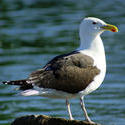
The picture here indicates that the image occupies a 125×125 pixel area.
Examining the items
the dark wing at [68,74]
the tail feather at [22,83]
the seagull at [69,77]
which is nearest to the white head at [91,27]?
the seagull at [69,77]

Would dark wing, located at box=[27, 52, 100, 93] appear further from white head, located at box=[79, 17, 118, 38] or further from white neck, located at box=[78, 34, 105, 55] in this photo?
white head, located at box=[79, 17, 118, 38]

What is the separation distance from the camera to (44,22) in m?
22.5

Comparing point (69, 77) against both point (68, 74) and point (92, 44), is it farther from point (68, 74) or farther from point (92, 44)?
point (92, 44)

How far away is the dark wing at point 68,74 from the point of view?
8.74 metres

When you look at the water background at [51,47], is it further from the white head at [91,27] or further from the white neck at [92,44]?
the white head at [91,27]

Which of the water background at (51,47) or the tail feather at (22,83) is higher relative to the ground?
the tail feather at (22,83)

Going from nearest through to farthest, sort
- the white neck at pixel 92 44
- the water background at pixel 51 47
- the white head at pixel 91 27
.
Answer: the white neck at pixel 92 44 → the white head at pixel 91 27 → the water background at pixel 51 47

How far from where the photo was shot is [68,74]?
348 inches

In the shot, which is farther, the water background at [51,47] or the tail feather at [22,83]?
the water background at [51,47]

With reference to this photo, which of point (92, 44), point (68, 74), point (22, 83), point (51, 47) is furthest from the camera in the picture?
point (51, 47)

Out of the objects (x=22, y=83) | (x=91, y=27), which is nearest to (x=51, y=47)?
(x=91, y=27)

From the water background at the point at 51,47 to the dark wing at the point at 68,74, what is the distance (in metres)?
0.57

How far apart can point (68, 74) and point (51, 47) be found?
9434 millimetres

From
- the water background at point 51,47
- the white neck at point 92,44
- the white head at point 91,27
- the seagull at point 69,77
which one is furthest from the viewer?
the water background at point 51,47
